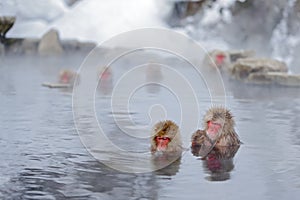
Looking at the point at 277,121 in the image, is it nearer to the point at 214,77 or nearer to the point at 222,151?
the point at 222,151

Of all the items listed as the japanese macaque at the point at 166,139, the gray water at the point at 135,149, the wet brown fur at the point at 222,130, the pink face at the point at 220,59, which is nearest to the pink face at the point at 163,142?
the japanese macaque at the point at 166,139

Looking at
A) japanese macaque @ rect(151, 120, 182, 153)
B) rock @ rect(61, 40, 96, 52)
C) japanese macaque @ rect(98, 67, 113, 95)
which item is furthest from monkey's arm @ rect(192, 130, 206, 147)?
rock @ rect(61, 40, 96, 52)

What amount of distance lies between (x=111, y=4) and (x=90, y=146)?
19705 millimetres

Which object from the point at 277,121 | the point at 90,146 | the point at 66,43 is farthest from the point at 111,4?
the point at 90,146

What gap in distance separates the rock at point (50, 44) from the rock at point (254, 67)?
7466 mm

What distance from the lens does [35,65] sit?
1634 centimetres

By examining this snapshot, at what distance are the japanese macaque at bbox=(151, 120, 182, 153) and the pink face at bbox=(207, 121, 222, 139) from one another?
37 cm

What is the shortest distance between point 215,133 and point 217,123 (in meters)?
0.11

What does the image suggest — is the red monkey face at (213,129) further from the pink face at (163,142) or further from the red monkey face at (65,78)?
the red monkey face at (65,78)

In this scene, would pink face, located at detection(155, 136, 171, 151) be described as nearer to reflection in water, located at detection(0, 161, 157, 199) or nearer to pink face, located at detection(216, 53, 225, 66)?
reflection in water, located at detection(0, 161, 157, 199)

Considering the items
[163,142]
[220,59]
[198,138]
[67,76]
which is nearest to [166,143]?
[163,142]

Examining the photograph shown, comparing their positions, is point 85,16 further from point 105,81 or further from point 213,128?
point 213,128

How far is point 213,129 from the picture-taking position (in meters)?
5.78

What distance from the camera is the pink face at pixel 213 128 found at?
18.9ft
